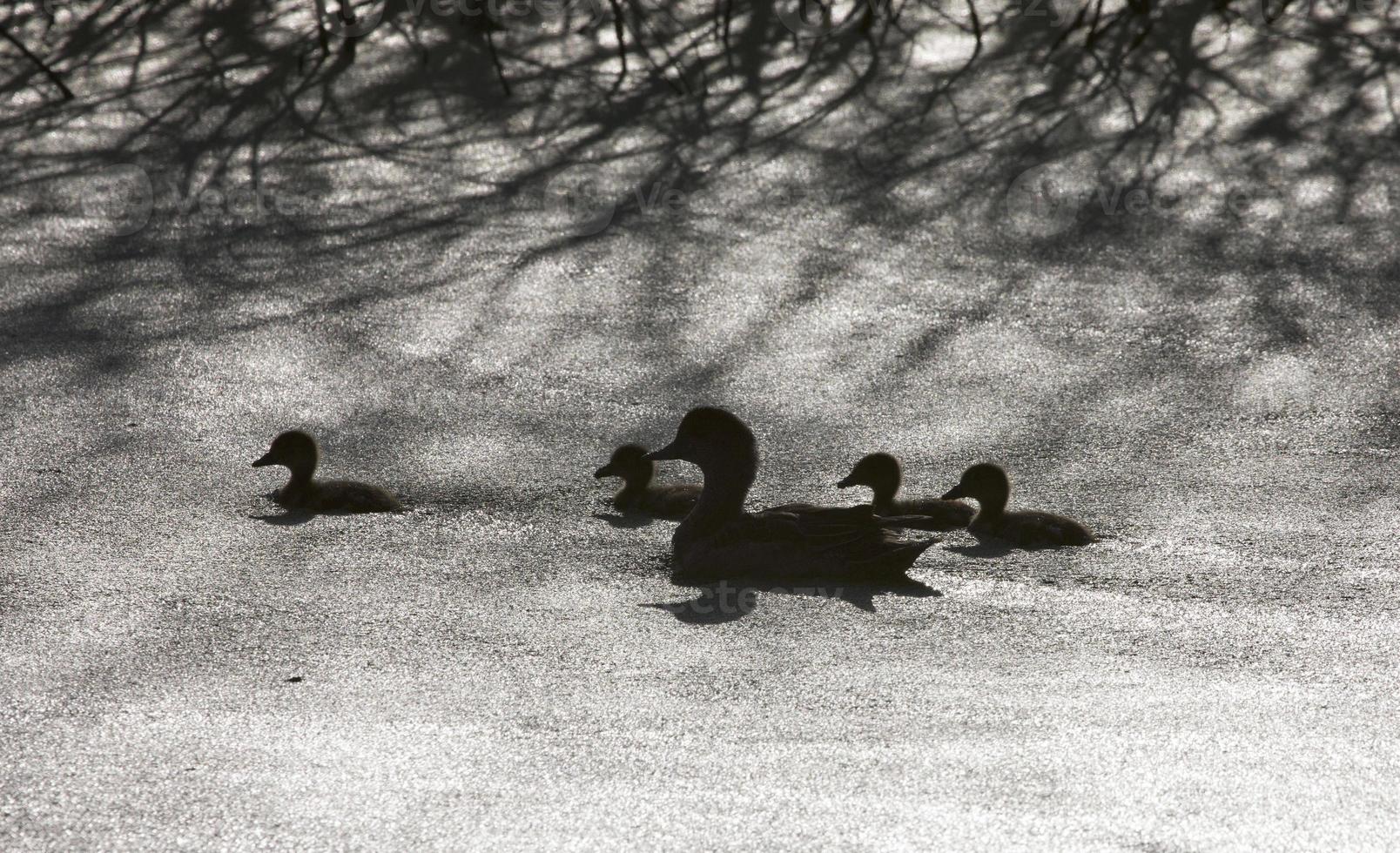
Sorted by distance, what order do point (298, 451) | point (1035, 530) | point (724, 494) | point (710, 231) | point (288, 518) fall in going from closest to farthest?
point (724, 494)
point (1035, 530)
point (288, 518)
point (298, 451)
point (710, 231)

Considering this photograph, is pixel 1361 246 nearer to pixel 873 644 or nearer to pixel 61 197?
pixel 873 644

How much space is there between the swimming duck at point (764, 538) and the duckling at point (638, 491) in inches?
14.1

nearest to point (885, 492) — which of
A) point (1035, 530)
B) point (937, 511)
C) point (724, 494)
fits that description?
point (937, 511)

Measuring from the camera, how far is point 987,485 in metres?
3.89

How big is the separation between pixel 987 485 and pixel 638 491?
897 millimetres

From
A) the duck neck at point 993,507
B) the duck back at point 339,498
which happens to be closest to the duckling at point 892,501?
the duck neck at point 993,507

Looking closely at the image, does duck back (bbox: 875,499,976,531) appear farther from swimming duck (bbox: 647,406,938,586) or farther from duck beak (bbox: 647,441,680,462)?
duck beak (bbox: 647,441,680,462)

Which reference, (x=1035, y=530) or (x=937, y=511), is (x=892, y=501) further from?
(x=1035, y=530)

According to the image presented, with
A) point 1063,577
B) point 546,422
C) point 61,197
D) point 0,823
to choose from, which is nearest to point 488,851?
point 0,823

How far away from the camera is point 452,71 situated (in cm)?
714

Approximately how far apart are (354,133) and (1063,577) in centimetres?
414

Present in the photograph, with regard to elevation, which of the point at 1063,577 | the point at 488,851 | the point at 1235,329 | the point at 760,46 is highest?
the point at 760,46

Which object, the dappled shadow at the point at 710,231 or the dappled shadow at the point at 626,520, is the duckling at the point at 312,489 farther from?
the dappled shadow at the point at 626,520

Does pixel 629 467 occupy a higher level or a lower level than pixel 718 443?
lower
